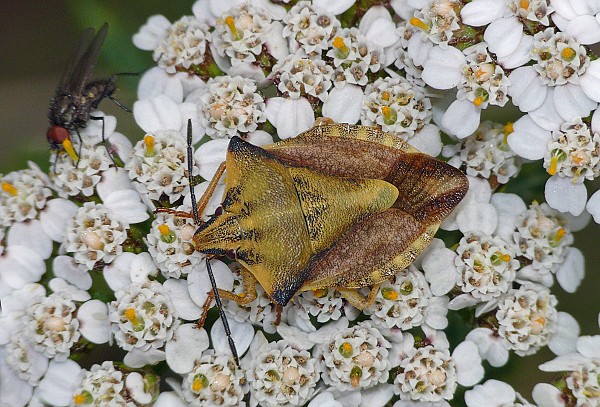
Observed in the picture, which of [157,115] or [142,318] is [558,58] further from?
[142,318]

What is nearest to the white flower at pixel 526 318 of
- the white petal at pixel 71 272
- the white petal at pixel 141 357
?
the white petal at pixel 141 357

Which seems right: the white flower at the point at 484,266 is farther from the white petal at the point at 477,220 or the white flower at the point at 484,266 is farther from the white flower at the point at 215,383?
the white flower at the point at 215,383

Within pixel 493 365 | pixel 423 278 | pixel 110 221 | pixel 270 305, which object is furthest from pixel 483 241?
pixel 110 221

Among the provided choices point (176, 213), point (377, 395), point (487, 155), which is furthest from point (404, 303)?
point (176, 213)

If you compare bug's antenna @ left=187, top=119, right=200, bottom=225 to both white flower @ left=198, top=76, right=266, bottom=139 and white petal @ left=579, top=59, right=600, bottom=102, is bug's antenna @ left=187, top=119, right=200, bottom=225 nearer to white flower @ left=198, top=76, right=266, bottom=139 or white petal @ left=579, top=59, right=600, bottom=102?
white flower @ left=198, top=76, right=266, bottom=139

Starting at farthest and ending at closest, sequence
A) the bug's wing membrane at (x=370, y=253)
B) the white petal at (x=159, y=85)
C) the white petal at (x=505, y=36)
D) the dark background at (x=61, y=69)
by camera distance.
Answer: the dark background at (x=61, y=69) < the white petal at (x=159, y=85) < the white petal at (x=505, y=36) < the bug's wing membrane at (x=370, y=253)

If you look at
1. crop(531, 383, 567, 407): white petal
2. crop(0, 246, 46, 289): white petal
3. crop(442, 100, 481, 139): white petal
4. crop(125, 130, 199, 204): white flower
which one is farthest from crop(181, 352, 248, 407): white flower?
crop(442, 100, 481, 139): white petal

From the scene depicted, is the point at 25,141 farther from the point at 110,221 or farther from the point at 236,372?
the point at 236,372
